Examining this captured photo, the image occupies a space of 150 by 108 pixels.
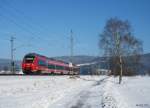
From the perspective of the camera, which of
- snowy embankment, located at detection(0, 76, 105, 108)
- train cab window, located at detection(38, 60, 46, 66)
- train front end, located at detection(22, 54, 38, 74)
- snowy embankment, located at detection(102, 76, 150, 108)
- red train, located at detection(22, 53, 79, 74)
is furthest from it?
train cab window, located at detection(38, 60, 46, 66)

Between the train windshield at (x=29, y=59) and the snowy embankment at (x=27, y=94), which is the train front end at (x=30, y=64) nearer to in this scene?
the train windshield at (x=29, y=59)

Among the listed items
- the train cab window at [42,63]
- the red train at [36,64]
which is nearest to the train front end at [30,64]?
the red train at [36,64]

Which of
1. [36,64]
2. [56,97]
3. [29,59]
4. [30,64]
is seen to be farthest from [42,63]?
[56,97]

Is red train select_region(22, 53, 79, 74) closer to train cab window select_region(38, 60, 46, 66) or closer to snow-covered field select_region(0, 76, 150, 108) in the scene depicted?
train cab window select_region(38, 60, 46, 66)

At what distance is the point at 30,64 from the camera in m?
54.4

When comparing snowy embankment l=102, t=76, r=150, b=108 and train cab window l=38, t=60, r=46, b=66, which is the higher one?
train cab window l=38, t=60, r=46, b=66

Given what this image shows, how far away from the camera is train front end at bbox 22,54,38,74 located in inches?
2143

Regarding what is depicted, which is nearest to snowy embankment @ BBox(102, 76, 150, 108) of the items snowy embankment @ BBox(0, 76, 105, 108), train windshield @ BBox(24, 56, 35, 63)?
snowy embankment @ BBox(0, 76, 105, 108)

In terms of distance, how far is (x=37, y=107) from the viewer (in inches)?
741

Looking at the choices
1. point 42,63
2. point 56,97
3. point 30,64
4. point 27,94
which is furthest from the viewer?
point 42,63

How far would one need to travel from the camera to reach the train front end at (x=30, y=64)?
54431mm

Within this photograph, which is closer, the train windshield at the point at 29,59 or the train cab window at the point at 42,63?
the train windshield at the point at 29,59

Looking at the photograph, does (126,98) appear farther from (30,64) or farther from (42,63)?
(42,63)

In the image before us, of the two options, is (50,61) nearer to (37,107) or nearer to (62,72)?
(62,72)
